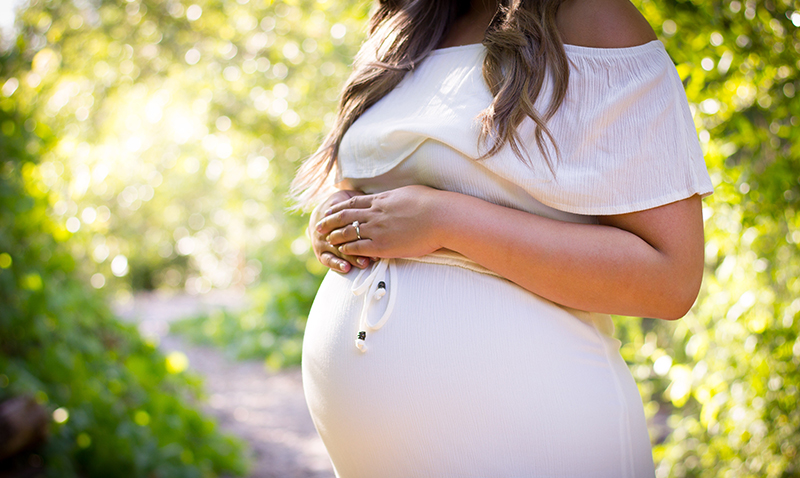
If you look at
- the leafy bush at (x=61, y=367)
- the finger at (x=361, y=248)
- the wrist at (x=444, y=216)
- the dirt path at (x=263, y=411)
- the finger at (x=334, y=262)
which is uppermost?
the wrist at (x=444, y=216)

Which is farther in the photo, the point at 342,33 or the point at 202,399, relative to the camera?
the point at 202,399

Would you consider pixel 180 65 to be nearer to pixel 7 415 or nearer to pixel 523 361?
pixel 7 415

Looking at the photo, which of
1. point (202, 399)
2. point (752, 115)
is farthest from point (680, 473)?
point (202, 399)

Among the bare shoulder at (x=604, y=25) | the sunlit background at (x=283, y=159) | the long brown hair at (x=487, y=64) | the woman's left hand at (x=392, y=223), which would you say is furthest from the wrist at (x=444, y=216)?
the sunlit background at (x=283, y=159)

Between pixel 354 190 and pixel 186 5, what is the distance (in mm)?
3041

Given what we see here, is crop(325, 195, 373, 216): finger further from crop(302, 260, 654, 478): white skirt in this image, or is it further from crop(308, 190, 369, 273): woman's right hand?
crop(302, 260, 654, 478): white skirt

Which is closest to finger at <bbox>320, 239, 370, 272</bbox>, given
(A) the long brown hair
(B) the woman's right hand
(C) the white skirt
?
(B) the woman's right hand

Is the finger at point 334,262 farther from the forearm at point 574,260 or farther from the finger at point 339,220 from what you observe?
the forearm at point 574,260

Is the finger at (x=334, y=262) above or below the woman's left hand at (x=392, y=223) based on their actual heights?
below

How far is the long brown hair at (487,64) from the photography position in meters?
1.09

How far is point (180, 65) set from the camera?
4.21 meters

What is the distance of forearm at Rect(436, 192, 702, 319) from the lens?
1.04 metres

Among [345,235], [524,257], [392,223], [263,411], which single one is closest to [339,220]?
[345,235]

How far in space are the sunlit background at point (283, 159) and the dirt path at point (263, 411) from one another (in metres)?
0.36
